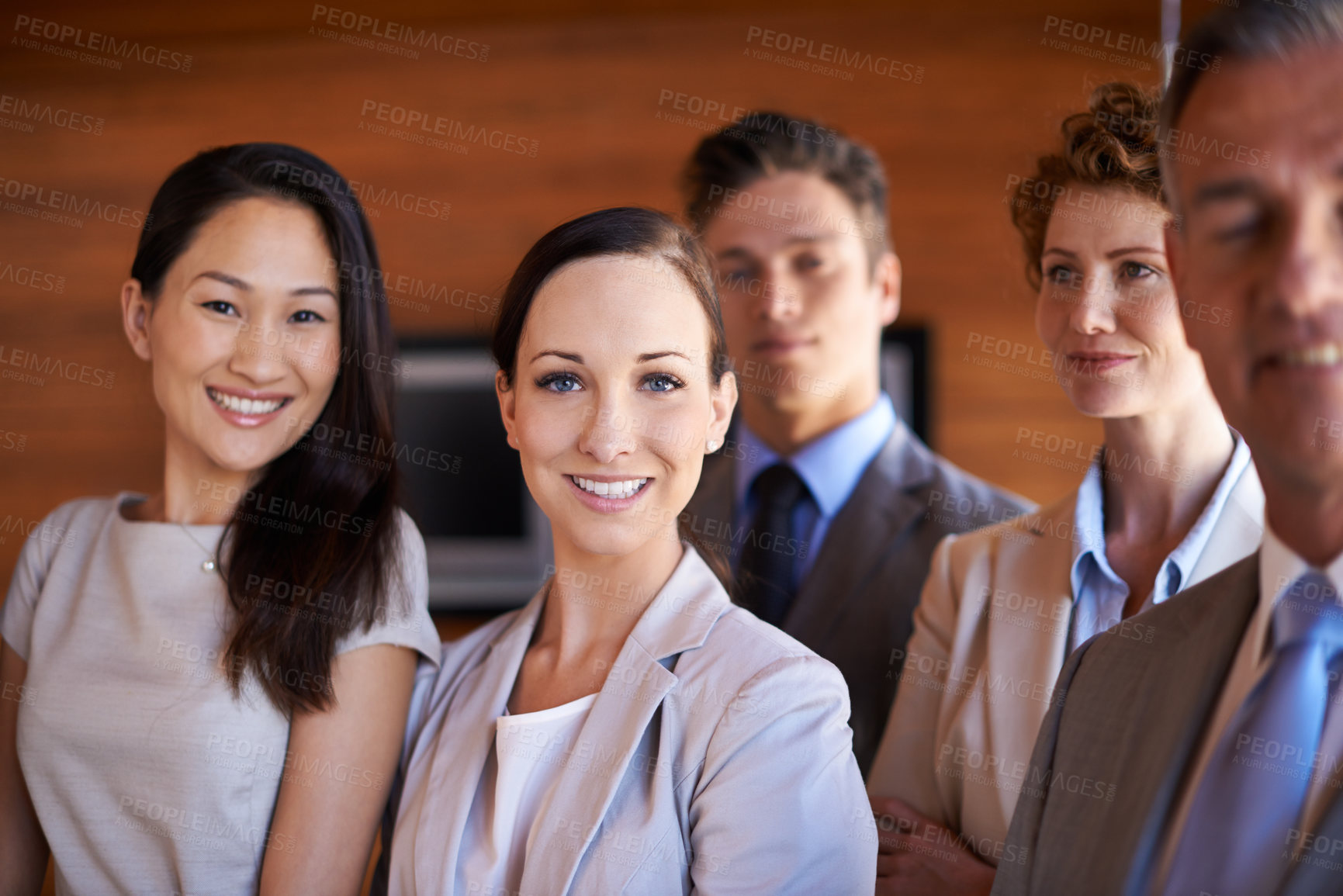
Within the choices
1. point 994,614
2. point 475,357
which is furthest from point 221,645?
point 475,357

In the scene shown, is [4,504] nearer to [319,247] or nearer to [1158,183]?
[319,247]

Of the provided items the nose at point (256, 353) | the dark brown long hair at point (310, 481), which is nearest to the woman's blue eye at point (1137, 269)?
the dark brown long hair at point (310, 481)

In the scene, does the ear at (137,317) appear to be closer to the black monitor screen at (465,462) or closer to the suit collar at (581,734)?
the suit collar at (581,734)

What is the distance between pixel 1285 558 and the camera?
3.47 feet

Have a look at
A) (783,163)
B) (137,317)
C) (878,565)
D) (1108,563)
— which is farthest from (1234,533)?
(137,317)

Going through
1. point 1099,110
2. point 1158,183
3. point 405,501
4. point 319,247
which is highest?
point 1099,110

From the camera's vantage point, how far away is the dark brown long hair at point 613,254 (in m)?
1.53

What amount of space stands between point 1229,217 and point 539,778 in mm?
1103

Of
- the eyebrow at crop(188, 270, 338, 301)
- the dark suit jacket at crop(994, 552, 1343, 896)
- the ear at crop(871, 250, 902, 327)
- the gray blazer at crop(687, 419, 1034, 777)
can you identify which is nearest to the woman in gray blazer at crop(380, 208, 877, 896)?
the dark suit jacket at crop(994, 552, 1343, 896)

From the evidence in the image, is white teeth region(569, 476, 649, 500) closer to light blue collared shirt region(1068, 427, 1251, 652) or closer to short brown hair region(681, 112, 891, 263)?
light blue collared shirt region(1068, 427, 1251, 652)

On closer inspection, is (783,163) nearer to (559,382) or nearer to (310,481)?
(559,382)

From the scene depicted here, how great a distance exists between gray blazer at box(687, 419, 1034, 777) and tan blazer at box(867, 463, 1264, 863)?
7.8 inches

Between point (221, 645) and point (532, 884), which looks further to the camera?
point (221, 645)

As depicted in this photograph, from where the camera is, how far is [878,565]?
7.21 feet
